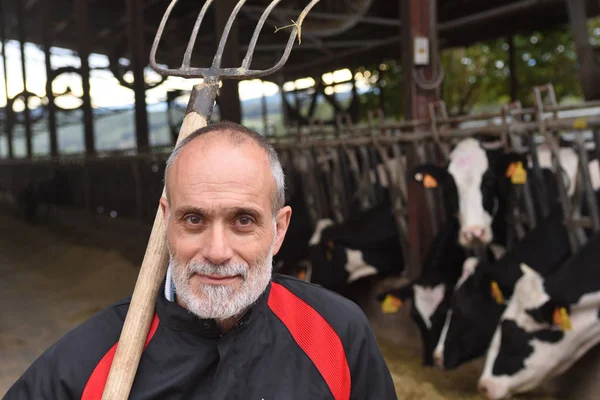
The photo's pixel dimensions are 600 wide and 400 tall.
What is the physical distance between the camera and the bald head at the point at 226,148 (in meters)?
1.49

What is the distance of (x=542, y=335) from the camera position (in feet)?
11.7

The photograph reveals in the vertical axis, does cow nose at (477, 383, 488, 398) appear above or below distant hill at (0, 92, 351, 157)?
below

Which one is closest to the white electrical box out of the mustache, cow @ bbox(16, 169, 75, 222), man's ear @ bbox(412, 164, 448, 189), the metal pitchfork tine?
man's ear @ bbox(412, 164, 448, 189)

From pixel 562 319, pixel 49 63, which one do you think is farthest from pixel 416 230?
pixel 49 63

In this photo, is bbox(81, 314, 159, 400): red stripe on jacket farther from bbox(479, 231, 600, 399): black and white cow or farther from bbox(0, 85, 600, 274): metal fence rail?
bbox(0, 85, 600, 274): metal fence rail

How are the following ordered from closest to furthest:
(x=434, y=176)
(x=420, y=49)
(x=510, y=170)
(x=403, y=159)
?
(x=510, y=170)
(x=434, y=176)
(x=420, y=49)
(x=403, y=159)

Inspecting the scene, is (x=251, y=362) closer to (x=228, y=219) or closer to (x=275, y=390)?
(x=275, y=390)

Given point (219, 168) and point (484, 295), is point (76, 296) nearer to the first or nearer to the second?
point (484, 295)

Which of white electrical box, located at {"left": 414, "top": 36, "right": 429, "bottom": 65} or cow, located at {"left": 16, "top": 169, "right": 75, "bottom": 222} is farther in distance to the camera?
cow, located at {"left": 16, "top": 169, "right": 75, "bottom": 222}

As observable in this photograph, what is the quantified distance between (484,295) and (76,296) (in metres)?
3.78

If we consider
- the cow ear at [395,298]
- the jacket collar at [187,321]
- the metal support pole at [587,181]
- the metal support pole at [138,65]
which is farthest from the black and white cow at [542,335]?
the metal support pole at [138,65]

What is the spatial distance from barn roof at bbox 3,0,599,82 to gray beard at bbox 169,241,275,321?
5924 mm

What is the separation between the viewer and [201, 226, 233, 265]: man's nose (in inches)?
56.5

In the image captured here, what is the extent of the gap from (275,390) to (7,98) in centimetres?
1825
